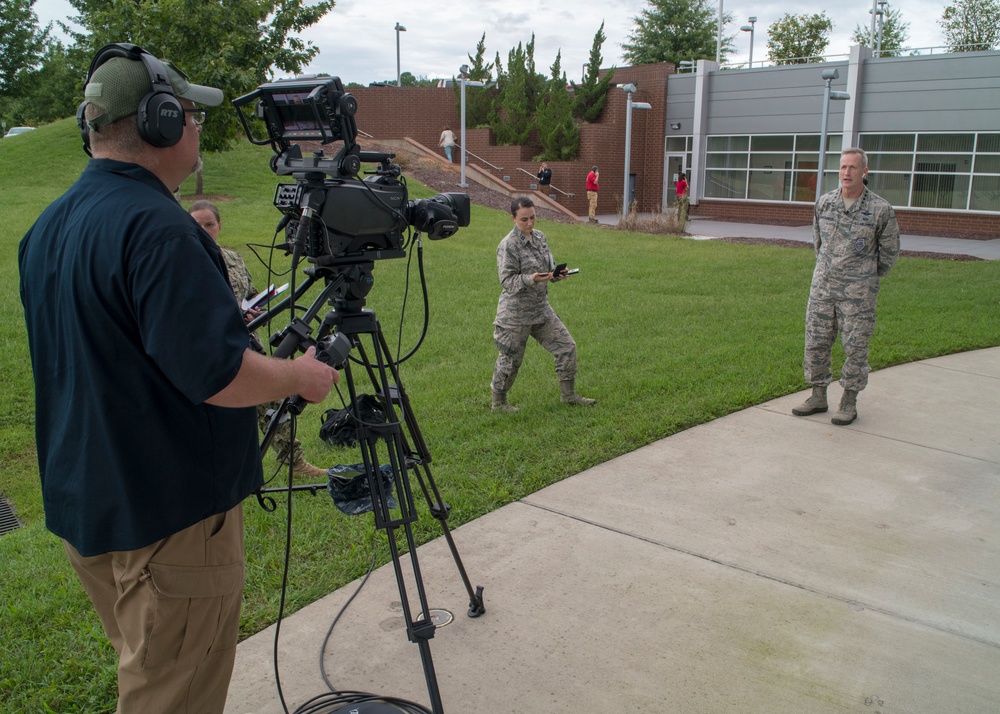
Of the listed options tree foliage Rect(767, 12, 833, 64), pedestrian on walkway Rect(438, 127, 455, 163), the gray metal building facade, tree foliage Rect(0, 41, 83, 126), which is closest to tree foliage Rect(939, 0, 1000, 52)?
tree foliage Rect(767, 12, 833, 64)

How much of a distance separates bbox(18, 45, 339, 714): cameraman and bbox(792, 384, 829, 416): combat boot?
16.2ft

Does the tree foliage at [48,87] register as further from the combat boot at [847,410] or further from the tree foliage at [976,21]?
the tree foliage at [976,21]

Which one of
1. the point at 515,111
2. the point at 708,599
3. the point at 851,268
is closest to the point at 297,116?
the point at 708,599

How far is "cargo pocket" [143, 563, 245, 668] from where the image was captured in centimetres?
205

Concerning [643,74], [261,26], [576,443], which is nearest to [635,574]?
[576,443]

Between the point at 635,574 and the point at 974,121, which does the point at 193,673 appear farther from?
the point at 974,121

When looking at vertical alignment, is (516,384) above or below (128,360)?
below

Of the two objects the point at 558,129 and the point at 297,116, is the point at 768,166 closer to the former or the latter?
the point at 558,129

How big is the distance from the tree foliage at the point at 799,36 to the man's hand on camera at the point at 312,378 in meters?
51.2

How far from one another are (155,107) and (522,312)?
14.2ft

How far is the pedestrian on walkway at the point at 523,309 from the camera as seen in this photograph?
20.1ft

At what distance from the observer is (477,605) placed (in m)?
3.49

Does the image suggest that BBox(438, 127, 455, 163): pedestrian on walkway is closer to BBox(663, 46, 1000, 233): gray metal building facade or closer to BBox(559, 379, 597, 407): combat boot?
BBox(663, 46, 1000, 233): gray metal building facade

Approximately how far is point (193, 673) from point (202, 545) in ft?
1.09
